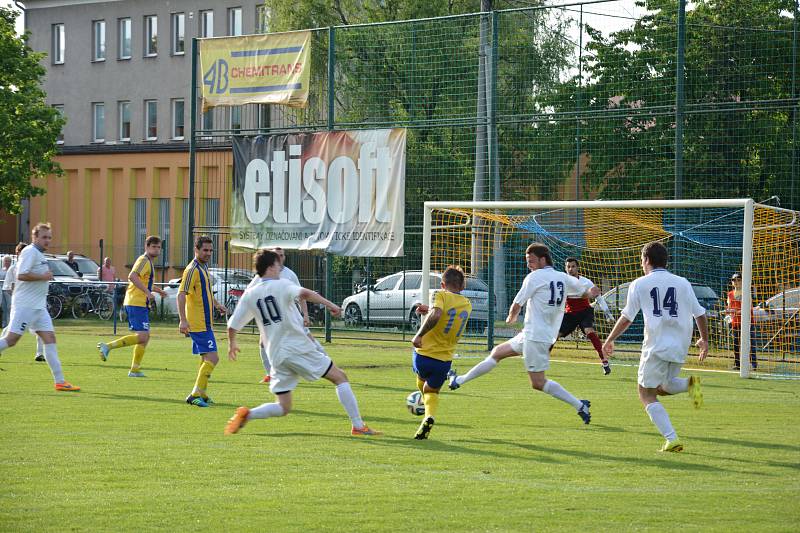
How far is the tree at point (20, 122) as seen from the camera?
4009cm

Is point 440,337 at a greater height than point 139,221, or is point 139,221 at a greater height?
point 139,221

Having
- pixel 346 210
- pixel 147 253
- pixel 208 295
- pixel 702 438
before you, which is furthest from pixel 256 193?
pixel 702 438

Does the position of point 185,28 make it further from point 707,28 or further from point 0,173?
point 707,28

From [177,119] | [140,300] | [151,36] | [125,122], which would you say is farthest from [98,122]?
[140,300]

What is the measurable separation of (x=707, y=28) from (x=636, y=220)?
249 inches

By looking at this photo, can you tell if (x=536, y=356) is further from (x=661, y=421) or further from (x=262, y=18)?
(x=262, y=18)

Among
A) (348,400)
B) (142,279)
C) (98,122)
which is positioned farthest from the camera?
(98,122)

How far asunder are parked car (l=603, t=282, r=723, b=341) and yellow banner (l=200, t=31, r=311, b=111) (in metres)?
7.79

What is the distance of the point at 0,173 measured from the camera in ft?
132

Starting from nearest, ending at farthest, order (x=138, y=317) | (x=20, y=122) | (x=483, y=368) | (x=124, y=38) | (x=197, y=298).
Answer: (x=483, y=368)
(x=197, y=298)
(x=138, y=317)
(x=20, y=122)
(x=124, y=38)

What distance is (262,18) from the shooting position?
4344 cm

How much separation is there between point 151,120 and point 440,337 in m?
41.6

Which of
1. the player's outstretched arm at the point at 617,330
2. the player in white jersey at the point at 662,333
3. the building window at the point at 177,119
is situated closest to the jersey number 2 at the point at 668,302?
the player in white jersey at the point at 662,333

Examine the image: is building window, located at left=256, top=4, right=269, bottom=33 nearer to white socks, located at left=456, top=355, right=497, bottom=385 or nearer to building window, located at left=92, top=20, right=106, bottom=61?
building window, located at left=92, top=20, right=106, bottom=61
